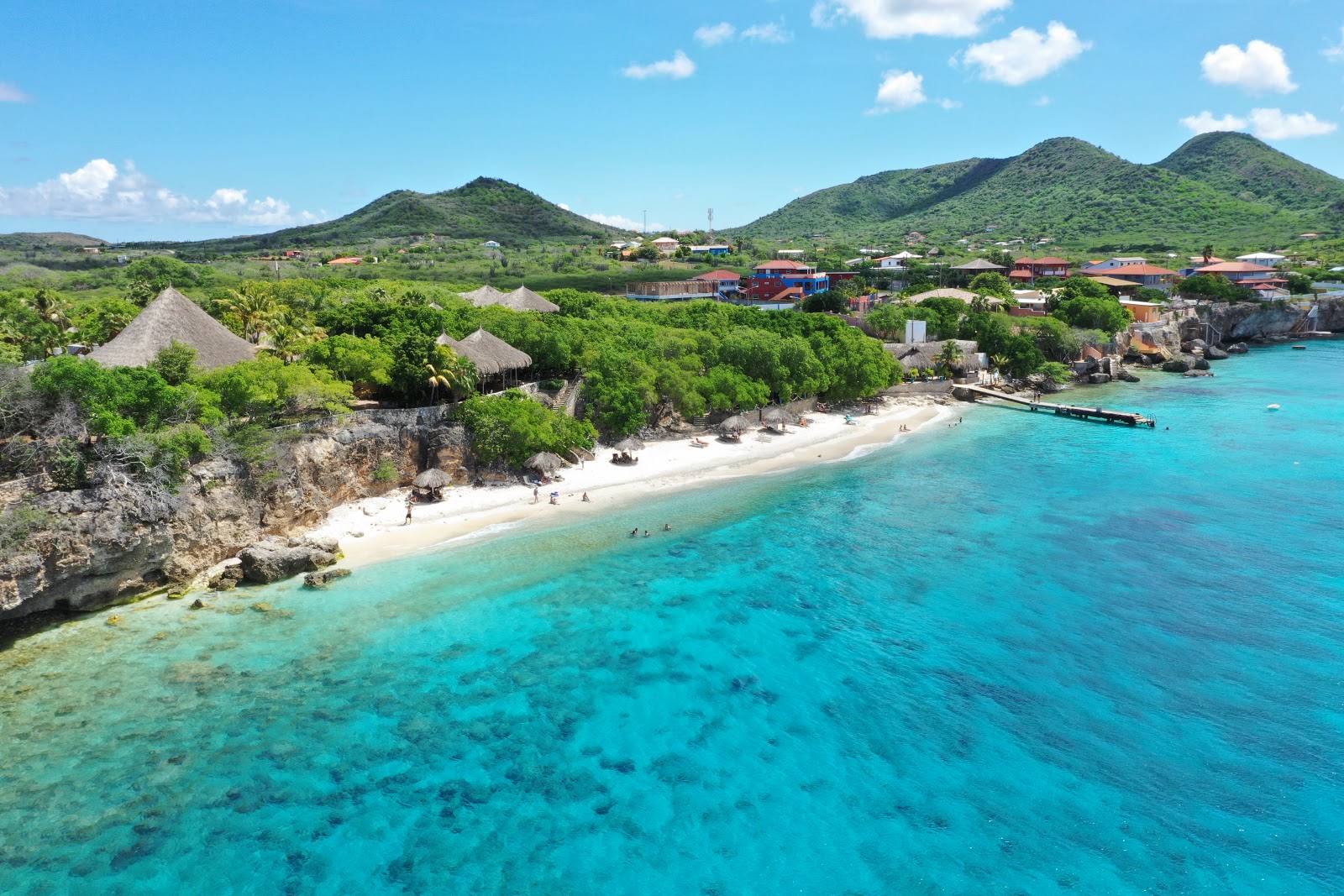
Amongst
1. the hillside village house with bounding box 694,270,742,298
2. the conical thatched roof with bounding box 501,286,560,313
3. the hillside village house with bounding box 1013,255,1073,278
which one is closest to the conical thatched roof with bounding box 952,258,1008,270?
the hillside village house with bounding box 1013,255,1073,278

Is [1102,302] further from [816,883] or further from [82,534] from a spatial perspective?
[82,534]

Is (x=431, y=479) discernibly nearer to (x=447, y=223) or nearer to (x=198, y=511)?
(x=198, y=511)

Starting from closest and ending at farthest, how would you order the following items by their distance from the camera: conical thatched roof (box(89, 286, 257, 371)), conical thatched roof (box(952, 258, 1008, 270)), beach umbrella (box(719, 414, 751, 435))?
conical thatched roof (box(89, 286, 257, 371)), beach umbrella (box(719, 414, 751, 435)), conical thatched roof (box(952, 258, 1008, 270))

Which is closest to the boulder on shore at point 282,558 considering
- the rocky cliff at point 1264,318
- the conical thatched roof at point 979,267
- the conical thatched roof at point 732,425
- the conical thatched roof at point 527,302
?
the conical thatched roof at point 732,425

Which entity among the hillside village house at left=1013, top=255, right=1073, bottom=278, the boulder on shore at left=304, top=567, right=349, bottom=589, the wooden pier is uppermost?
the hillside village house at left=1013, top=255, right=1073, bottom=278

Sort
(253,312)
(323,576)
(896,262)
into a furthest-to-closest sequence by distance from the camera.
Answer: (896,262) < (253,312) < (323,576)

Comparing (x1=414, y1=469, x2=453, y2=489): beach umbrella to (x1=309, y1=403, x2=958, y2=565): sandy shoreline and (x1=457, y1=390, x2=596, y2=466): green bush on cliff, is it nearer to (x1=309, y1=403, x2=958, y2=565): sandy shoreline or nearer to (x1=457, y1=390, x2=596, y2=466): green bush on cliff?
(x1=309, y1=403, x2=958, y2=565): sandy shoreline

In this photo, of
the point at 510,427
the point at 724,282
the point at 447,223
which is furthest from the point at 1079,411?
the point at 447,223
